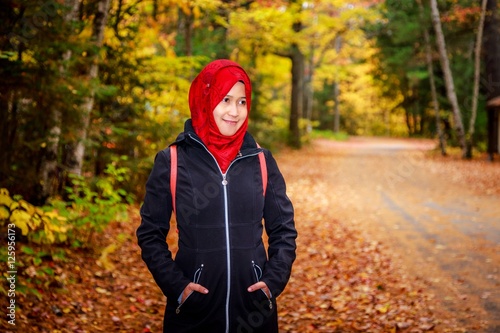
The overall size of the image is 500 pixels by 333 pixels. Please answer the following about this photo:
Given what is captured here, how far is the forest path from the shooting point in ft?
22.1

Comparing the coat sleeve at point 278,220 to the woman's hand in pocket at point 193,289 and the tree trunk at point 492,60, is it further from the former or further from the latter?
the tree trunk at point 492,60

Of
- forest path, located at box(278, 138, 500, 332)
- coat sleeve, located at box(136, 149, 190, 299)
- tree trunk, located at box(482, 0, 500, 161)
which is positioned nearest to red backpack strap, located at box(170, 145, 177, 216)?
coat sleeve, located at box(136, 149, 190, 299)

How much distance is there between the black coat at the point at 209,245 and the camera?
2.50 metres

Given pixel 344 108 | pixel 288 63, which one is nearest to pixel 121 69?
pixel 288 63

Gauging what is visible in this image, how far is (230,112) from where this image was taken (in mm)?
2574

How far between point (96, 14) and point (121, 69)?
1378 mm

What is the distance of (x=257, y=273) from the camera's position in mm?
2604

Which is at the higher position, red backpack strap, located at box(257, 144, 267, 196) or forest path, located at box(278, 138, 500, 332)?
red backpack strap, located at box(257, 144, 267, 196)

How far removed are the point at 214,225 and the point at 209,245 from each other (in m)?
0.10

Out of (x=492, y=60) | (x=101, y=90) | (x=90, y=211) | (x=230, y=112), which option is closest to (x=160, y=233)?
(x=230, y=112)

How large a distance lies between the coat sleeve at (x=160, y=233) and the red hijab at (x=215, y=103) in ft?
0.76

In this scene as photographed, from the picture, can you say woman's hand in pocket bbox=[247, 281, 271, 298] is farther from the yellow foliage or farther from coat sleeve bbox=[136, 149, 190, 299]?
the yellow foliage

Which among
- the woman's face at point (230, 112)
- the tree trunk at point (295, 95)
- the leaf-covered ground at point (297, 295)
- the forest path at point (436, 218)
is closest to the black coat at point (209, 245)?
the woman's face at point (230, 112)

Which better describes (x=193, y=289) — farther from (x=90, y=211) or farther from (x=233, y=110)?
(x=90, y=211)
